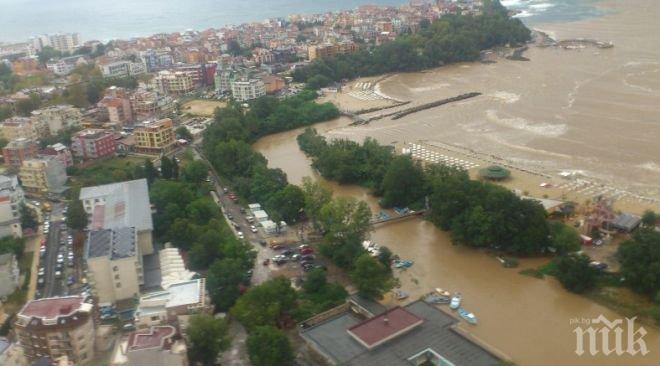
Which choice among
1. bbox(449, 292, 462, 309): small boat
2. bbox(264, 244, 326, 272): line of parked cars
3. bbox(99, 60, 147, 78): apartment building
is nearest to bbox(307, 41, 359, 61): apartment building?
bbox(99, 60, 147, 78): apartment building

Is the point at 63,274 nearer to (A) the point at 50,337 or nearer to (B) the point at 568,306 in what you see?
(A) the point at 50,337

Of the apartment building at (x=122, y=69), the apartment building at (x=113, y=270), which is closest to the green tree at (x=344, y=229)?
the apartment building at (x=113, y=270)

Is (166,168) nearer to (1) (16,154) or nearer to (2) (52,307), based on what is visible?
(1) (16,154)

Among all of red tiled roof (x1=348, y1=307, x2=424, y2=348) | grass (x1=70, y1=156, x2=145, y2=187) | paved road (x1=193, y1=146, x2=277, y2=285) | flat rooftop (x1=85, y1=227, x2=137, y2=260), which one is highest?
flat rooftop (x1=85, y1=227, x2=137, y2=260)

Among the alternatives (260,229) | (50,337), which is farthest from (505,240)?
(50,337)

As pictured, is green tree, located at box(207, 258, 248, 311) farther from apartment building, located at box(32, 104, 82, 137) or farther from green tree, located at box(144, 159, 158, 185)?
apartment building, located at box(32, 104, 82, 137)

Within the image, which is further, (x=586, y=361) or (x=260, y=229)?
(x=260, y=229)
